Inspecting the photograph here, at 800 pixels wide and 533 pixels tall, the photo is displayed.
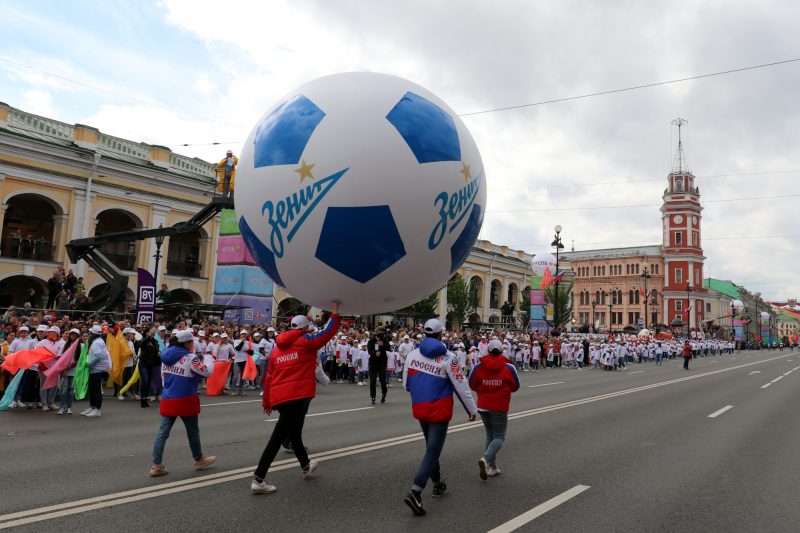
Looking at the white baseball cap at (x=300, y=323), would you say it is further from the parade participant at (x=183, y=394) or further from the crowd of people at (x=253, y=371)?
the parade participant at (x=183, y=394)

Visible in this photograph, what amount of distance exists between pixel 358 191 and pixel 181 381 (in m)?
3.76

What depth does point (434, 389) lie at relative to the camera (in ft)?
18.4

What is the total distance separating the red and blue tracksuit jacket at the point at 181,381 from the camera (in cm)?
644

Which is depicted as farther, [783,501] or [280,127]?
[783,501]

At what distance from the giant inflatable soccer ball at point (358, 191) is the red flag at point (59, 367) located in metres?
8.42

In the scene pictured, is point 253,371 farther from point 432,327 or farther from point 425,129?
point 425,129

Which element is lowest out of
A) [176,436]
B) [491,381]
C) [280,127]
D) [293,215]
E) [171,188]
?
[176,436]

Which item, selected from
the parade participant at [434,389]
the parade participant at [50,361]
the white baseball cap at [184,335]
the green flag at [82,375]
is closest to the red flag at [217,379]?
the green flag at [82,375]

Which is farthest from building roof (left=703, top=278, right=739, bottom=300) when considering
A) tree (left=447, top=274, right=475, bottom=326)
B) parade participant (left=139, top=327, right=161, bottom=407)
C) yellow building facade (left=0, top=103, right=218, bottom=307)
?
parade participant (left=139, top=327, right=161, bottom=407)

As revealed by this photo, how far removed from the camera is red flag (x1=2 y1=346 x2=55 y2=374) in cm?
1112

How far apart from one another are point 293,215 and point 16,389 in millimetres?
10031

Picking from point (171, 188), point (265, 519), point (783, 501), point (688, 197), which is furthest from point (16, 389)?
point (688, 197)

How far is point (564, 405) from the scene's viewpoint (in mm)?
13578

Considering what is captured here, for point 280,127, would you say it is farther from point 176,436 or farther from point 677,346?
point 677,346
